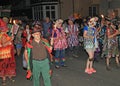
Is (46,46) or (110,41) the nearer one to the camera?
(46,46)

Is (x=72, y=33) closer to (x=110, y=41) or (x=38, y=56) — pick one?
(x=110, y=41)

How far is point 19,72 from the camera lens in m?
10.8

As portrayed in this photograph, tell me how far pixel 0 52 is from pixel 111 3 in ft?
79.6

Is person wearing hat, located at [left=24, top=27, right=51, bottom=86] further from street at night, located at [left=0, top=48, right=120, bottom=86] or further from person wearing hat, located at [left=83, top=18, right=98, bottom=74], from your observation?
person wearing hat, located at [left=83, top=18, right=98, bottom=74]

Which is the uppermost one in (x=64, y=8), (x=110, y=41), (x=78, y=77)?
(x=64, y=8)

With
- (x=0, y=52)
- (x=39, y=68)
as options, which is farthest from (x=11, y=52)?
(x=39, y=68)

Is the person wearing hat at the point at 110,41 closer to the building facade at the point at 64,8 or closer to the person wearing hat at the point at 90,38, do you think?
the person wearing hat at the point at 90,38

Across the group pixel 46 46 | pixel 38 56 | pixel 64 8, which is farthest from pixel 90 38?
pixel 64 8

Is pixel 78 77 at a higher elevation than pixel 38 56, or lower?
lower

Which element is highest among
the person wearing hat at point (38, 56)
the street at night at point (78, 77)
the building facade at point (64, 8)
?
the building facade at point (64, 8)

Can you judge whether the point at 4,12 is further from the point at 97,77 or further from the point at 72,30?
the point at 97,77

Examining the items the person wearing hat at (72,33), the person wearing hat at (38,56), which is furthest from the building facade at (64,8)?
the person wearing hat at (38,56)

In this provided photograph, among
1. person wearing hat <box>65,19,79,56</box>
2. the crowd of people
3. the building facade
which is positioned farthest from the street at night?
the building facade

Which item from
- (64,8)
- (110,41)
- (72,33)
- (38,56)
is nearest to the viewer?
(38,56)
